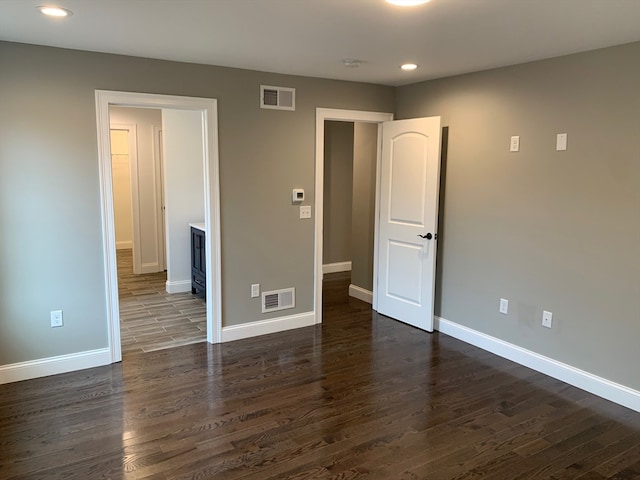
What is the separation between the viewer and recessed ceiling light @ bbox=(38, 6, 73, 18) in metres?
2.48

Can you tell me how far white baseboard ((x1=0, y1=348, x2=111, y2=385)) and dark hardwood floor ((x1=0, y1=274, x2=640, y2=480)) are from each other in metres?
0.08

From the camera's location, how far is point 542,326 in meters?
3.73

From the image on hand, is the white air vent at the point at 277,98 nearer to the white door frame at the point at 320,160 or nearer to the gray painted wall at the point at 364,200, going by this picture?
the white door frame at the point at 320,160

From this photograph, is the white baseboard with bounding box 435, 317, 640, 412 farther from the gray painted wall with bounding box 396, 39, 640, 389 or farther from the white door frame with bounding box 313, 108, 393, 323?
the white door frame with bounding box 313, 108, 393, 323

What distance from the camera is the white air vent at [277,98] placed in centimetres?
418

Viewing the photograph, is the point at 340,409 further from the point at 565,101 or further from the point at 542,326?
the point at 565,101

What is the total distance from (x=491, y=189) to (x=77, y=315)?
3534 millimetres

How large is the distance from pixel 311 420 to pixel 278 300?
170cm

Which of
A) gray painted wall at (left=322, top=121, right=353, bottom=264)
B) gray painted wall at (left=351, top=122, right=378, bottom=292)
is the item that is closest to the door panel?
gray painted wall at (left=351, top=122, right=378, bottom=292)

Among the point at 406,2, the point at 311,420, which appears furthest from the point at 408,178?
the point at 311,420

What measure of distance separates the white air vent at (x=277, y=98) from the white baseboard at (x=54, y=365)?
8.16ft

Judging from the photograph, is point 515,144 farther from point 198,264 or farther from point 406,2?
point 198,264

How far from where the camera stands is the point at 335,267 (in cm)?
736

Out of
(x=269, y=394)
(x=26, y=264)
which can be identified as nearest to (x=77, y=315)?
(x=26, y=264)
